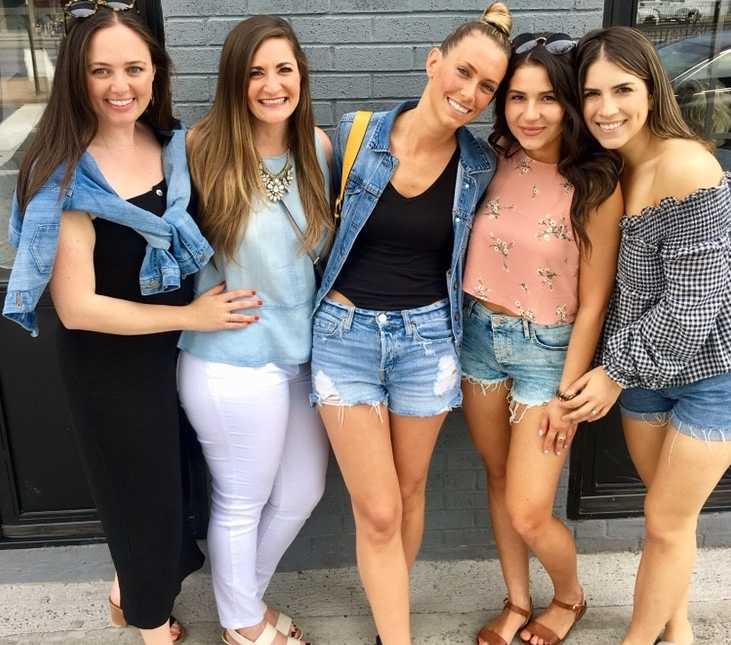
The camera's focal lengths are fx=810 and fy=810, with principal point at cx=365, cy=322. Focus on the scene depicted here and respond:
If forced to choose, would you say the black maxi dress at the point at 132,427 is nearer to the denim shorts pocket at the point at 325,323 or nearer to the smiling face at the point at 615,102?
the denim shorts pocket at the point at 325,323

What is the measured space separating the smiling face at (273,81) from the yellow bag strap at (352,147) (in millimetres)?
247

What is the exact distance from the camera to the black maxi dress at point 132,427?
2.24 m

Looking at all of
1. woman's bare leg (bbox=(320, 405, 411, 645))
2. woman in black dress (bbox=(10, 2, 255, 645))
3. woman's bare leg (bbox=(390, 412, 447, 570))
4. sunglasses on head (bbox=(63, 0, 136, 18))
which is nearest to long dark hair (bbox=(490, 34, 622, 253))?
woman's bare leg (bbox=(390, 412, 447, 570))

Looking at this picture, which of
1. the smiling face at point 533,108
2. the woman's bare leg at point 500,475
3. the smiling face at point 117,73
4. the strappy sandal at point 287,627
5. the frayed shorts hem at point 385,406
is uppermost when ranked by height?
the smiling face at point 117,73

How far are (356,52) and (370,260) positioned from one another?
83cm

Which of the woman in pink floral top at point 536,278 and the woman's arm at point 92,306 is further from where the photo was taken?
the woman in pink floral top at point 536,278

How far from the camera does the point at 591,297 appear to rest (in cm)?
238

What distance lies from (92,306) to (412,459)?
108 cm

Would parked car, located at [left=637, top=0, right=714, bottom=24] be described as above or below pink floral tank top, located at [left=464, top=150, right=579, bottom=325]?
above

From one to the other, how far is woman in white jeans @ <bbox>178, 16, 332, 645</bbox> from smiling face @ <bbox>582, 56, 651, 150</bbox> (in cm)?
81

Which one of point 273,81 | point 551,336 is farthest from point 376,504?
point 273,81

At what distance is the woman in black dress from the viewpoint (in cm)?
214

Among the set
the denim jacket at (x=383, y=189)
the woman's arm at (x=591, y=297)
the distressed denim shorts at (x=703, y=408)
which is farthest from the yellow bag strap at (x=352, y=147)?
the distressed denim shorts at (x=703, y=408)

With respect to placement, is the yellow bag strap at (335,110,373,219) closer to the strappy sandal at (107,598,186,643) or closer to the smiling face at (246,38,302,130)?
the smiling face at (246,38,302,130)
